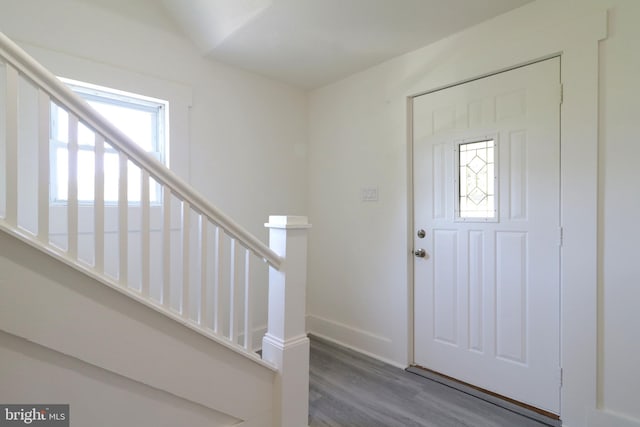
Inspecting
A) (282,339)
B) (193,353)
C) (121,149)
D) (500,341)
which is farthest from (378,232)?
(121,149)

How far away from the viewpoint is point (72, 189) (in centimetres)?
110

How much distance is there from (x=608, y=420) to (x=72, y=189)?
2654 mm

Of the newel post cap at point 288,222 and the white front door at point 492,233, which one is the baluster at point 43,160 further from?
the white front door at point 492,233

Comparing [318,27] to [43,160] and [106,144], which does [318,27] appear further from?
[43,160]

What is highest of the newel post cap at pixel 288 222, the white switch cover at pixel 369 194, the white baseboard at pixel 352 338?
the white switch cover at pixel 369 194

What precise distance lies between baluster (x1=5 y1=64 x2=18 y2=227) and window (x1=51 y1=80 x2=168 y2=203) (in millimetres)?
788

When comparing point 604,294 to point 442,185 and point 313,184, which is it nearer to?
point 442,185

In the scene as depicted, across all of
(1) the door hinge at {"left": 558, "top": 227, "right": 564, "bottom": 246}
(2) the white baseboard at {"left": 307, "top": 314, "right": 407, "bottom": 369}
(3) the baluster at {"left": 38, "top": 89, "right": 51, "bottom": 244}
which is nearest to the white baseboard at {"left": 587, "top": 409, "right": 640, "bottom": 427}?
(1) the door hinge at {"left": 558, "top": 227, "right": 564, "bottom": 246}

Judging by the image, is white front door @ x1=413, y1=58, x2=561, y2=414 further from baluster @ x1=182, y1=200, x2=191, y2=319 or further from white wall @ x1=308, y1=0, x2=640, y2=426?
baluster @ x1=182, y1=200, x2=191, y2=319

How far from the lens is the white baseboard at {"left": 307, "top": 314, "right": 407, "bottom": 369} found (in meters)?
2.60

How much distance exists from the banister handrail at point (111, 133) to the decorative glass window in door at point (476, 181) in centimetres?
146

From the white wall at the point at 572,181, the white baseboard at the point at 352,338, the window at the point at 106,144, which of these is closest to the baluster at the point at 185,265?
the window at the point at 106,144

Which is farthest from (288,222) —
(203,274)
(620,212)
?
(620,212)

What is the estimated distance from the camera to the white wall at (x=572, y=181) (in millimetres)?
1624
